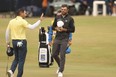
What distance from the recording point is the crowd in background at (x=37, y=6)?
39.6m

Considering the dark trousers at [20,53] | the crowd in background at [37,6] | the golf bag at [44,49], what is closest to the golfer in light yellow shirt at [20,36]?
the dark trousers at [20,53]

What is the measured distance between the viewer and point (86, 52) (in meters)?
26.5

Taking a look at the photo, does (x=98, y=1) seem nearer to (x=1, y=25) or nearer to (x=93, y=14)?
(x=93, y=14)

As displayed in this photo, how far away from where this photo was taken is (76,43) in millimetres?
28672

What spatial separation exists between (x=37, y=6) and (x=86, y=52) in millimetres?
18084

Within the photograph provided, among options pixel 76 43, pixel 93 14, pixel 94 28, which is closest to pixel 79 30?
pixel 94 28

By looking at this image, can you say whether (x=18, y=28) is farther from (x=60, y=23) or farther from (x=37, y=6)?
(x=37, y=6)

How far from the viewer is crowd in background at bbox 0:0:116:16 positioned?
39.6 metres

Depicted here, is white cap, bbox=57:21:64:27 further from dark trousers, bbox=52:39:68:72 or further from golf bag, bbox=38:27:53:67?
golf bag, bbox=38:27:53:67

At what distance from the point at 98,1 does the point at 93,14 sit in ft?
6.35

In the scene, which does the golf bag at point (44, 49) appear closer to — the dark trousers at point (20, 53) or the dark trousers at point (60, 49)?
the dark trousers at point (60, 49)

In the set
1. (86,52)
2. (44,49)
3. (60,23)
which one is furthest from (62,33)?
(86,52)

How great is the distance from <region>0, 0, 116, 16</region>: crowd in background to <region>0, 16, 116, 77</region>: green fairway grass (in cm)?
380

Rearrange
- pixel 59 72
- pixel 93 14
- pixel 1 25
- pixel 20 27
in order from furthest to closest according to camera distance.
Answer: pixel 93 14
pixel 1 25
pixel 59 72
pixel 20 27
